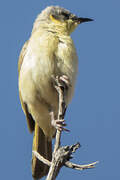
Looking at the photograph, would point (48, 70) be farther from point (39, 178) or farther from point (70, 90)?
point (39, 178)

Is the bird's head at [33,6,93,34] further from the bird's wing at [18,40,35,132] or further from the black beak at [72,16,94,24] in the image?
the bird's wing at [18,40,35,132]

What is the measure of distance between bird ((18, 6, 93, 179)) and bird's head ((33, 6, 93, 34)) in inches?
0.6

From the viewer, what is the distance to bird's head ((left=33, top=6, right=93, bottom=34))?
476 cm

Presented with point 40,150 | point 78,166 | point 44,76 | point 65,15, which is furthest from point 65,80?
point 65,15

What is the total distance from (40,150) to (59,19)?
1.92 meters

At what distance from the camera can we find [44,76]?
157 inches

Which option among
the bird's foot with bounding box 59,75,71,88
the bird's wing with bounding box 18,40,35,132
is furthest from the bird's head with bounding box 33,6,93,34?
the bird's foot with bounding box 59,75,71,88

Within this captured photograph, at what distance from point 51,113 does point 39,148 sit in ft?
1.95

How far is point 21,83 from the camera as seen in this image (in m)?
4.27

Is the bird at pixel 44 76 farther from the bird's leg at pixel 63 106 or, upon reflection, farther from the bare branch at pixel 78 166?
the bare branch at pixel 78 166

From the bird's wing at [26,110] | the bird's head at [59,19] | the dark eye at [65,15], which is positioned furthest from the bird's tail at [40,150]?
the dark eye at [65,15]

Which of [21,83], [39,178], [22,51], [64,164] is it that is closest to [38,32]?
[22,51]

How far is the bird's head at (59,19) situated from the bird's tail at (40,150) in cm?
141

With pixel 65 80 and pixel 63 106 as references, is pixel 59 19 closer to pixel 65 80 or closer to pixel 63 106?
pixel 65 80
